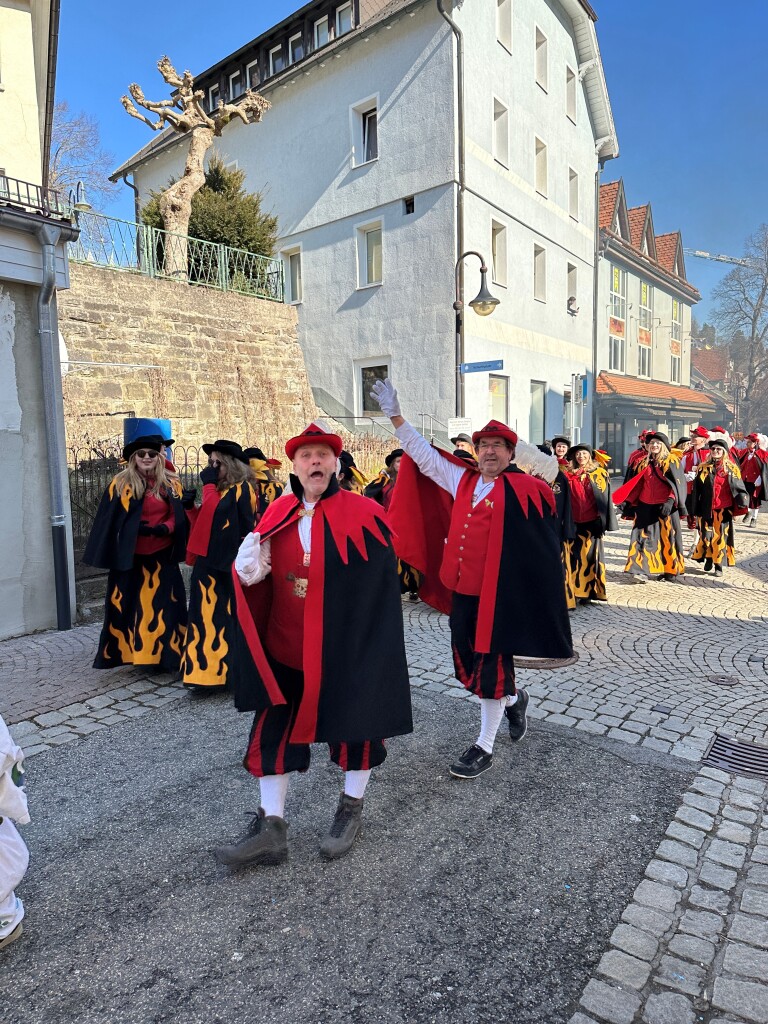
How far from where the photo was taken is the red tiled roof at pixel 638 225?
29531mm

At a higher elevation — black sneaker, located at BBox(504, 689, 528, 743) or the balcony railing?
the balcony railing

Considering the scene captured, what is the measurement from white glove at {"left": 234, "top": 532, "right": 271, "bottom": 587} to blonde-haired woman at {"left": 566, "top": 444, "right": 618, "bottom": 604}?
5400mm

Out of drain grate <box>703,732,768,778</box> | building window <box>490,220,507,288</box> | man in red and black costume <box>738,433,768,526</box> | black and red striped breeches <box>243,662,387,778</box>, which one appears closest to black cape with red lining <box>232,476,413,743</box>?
black and red striped breeches <box>243,662,387,778</box>

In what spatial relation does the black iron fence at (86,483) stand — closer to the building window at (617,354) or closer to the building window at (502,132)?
the building window at (502,132)

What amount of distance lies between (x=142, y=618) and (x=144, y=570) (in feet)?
1.23

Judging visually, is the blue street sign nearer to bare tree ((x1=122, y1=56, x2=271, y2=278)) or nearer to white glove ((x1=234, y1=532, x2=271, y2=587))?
bare tree ((x1=122, y1=56, x2=271, y2=278))

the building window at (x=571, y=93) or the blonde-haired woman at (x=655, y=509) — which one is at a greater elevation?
the building window at (x=571, y=93)

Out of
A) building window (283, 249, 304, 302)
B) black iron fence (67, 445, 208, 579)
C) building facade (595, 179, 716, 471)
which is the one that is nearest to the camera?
black iron fence (67, 445, 208, 579)

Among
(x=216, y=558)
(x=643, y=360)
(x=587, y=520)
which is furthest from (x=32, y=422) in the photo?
(x=643, y=360)

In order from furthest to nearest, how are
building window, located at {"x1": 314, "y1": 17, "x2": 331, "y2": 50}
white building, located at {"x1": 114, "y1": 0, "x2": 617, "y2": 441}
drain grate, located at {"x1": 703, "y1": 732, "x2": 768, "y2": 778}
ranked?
1. building window, located at {"x1": 314, "y1": 17, "x2": 331, "y2": 50}
2. white building, located at {"x1": 114, "y1": 0, "x2": 617, "y2": 441}
3. drain grate, located at {"x1": 703, "y1": 732, "x2": 768, "y2": 778}

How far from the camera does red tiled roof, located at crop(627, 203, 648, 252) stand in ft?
96.9

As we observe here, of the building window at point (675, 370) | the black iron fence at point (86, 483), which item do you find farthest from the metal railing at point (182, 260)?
the building window at point (675, 370)

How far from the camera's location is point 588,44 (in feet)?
69.7

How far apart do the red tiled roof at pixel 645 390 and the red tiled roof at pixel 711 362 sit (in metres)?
37.6
